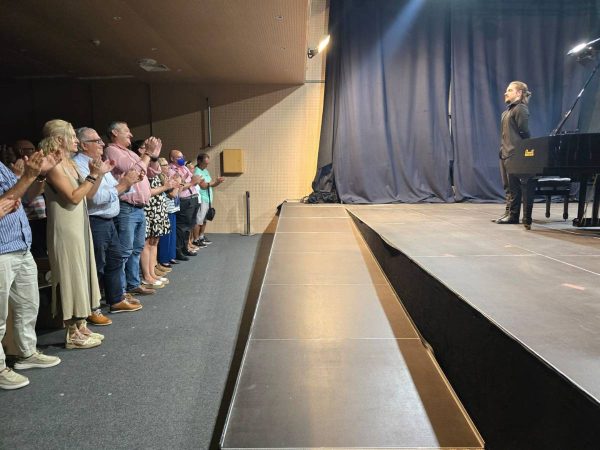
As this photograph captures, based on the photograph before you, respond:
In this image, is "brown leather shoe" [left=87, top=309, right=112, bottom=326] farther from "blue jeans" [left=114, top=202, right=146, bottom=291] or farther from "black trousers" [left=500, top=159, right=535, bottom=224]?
"black trousers" [left=500, top=159, right=535, bottom=224]

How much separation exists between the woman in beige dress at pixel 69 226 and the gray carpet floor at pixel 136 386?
27 cm

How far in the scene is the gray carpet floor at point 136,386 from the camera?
1389mm

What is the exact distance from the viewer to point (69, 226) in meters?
1.93

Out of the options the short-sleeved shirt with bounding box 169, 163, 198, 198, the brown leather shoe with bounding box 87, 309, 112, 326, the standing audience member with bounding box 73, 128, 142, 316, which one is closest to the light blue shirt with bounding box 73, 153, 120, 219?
the standing audience member with bounding box 73, 128, 142, 316

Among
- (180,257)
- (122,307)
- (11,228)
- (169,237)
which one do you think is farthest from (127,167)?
(180,257)

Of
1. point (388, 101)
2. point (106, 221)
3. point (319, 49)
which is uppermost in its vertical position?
point (319, 49)

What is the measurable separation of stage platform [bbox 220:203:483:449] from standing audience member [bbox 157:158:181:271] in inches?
79.1

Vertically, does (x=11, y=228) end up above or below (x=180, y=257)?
above

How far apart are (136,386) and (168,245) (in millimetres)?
2363

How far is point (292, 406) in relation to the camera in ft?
3.41

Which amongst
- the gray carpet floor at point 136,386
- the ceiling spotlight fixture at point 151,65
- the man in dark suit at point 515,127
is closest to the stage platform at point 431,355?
the gray carpet floor at point 136,386

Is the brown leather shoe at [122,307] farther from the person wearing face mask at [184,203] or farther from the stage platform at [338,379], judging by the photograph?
the person wearing face mask at [184,203]

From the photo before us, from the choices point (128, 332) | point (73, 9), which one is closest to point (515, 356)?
point (128, 332)

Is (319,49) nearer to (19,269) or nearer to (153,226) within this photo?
(153,226)
